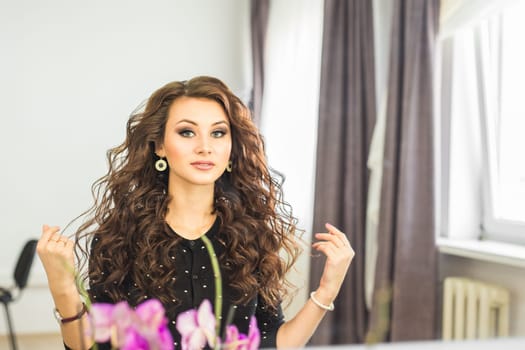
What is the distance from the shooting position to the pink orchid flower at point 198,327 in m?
→ 0.40

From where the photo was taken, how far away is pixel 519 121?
1058mm

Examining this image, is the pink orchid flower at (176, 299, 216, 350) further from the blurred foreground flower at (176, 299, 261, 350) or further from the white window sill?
the white window sill

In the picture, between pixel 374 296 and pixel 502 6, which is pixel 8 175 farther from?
pixel 502 6

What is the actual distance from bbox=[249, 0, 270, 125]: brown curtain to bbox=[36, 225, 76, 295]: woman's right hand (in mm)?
332

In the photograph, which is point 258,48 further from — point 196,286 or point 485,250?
point 485,250

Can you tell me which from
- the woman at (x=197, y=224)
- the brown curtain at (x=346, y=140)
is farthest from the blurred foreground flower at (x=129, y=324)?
the brown curtain at (x=346, y=140)

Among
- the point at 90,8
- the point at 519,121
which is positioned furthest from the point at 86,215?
the point at 519,121

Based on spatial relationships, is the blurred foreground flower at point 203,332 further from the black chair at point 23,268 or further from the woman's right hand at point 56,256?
the black chair at point 23,268

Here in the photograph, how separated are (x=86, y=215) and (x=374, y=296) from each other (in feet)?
1.59

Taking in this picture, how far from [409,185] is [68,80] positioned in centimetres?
57

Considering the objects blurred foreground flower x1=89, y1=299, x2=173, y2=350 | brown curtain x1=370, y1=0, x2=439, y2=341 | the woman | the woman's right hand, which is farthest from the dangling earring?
brown curtain x1=370, y1=0, x2=439, y2=341

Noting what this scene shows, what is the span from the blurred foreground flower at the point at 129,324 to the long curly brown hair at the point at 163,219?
0.23 metres

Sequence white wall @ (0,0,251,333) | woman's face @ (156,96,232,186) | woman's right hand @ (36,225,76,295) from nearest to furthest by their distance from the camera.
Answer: woman's right hand @ (36,225,76,295) < woman's face @ (156,96,232,186) < white wall @ (0,0,251,333)

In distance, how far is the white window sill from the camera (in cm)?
95
